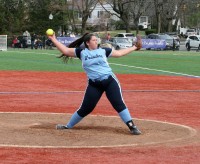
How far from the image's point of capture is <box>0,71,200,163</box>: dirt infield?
7.97 m

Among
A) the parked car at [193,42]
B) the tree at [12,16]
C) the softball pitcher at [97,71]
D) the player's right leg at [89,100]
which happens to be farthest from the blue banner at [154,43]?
the softball pitcher at [97,71]

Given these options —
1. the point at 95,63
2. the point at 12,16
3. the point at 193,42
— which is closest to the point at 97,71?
the point at 95,63

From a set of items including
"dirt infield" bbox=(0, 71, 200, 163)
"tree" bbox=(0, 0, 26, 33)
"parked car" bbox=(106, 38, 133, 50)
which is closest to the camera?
"dirt infield" bbox=(0, 71, 200, 163)

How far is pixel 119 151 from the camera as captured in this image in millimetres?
8250

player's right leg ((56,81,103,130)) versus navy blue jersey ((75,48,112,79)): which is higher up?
navy blue jersey ((75,48,112,79))

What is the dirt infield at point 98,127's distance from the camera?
314 inches

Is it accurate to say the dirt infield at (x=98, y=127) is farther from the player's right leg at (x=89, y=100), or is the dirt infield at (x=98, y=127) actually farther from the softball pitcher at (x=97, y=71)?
the softball pitcher at (x=97, y=71)

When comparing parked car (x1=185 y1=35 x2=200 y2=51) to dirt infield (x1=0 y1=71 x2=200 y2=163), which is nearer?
dirt infield (x1=0 y1=71 x2=200 y2=163)

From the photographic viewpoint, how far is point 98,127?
10508 mm

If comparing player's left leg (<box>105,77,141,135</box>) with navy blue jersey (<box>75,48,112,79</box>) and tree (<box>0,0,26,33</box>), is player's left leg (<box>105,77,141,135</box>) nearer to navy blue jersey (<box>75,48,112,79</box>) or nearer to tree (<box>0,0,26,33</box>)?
navy blue jersey (<box>75,48,112,79</box>)

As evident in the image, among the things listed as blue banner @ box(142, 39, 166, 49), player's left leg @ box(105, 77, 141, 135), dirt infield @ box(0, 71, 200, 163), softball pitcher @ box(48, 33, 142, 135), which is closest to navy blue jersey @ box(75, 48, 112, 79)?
softball pitcher @ box(48, 33, 142, 135)

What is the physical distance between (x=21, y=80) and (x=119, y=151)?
41.6 ft

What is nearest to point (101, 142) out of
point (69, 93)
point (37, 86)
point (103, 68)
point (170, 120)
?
point (103, 68)

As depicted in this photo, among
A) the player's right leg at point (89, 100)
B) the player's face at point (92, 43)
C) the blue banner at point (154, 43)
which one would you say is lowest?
the blue banner at point (154, 43)
